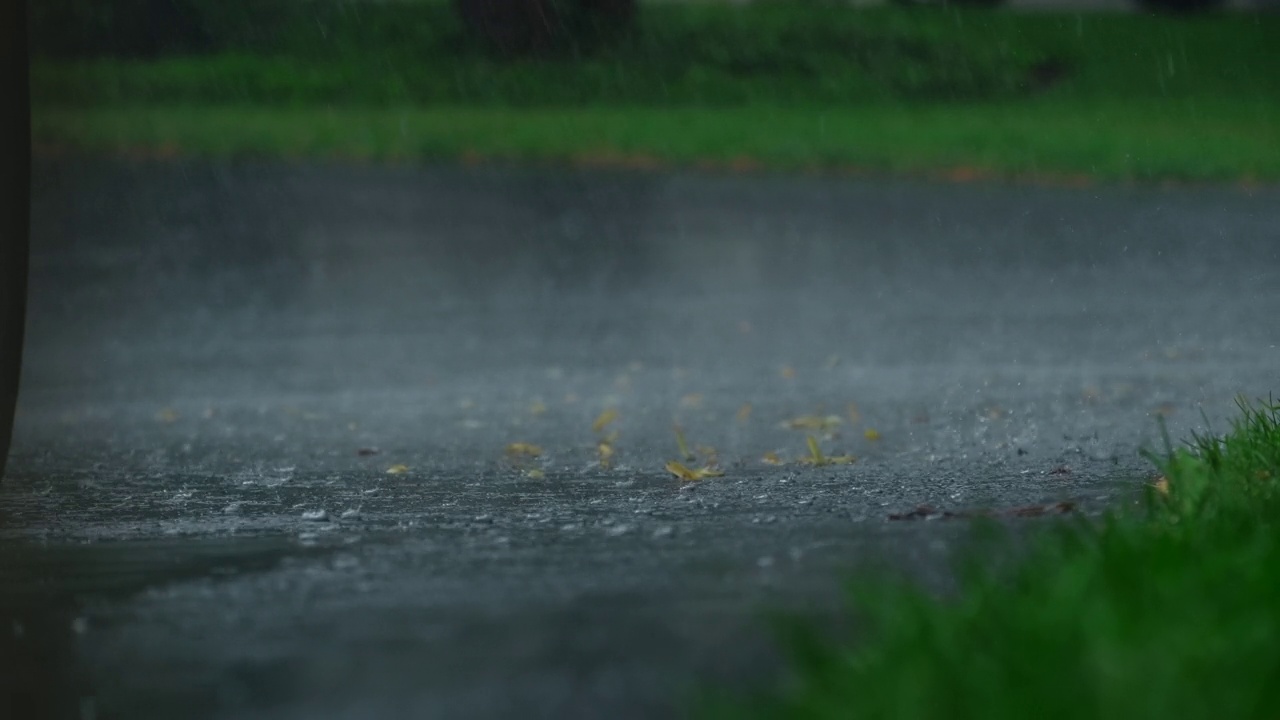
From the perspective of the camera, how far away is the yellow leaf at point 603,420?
871cm

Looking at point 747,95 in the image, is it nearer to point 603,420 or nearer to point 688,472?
point 603,420

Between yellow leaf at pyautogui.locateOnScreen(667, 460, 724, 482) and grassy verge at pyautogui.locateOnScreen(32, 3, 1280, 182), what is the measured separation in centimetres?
1239

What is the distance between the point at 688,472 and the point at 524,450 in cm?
132

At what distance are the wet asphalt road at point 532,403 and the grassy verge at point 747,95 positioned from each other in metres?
1.25

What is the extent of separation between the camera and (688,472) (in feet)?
22.4

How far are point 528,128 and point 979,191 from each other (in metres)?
5.81

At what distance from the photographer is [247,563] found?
509 centimetres

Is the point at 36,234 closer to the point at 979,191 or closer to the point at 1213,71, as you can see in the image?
the point at 979,191

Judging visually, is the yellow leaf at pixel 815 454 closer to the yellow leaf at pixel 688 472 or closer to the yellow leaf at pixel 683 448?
the yellow leaf at pixel 688 472

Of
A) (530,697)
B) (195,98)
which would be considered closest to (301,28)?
(195,98)

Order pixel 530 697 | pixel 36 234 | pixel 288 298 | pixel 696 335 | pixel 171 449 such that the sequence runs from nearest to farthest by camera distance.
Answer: pixel 530 697 < pixel 171 449 < pixel 696 335 < pixel 288 298 < pixel 36 234

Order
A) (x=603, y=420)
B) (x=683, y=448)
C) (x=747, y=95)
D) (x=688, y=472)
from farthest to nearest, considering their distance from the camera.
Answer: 1. (x=747, y=95)
2. (x=603, y=420)
3. (x=683, y=448)
4. (x=688, y=472)

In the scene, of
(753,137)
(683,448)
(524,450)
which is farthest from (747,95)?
(683,448)

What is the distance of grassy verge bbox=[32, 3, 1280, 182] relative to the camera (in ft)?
65.7
